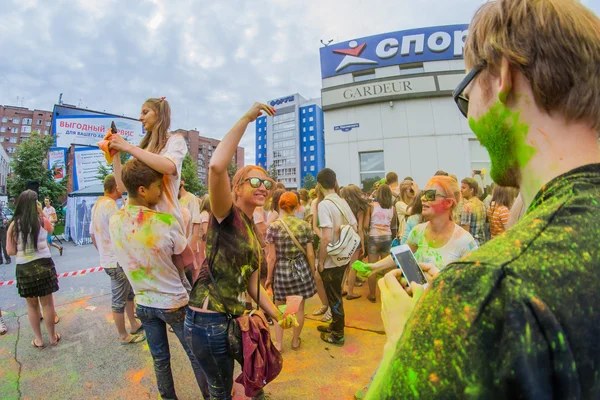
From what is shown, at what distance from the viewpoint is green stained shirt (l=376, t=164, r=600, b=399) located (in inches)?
18.9

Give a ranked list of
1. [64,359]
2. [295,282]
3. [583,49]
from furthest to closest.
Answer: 1. [295,282]
2. [64,359]
3. [583,49]

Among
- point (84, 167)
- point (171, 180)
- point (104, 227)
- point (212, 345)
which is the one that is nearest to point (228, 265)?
point (212, 345)

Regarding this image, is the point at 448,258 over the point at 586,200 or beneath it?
beneath

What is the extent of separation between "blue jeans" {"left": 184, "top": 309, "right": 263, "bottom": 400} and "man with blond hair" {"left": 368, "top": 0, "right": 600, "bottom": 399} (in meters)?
1.51

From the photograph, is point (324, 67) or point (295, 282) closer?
point (295, 282)

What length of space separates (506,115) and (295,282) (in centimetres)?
339

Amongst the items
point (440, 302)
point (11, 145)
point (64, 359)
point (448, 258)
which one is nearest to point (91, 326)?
point (64, 359)

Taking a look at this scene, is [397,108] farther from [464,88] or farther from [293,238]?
[464,88]

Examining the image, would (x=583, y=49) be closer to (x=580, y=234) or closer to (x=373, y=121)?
(x=580, y=234)

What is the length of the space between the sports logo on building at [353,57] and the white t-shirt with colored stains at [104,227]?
1708 cm

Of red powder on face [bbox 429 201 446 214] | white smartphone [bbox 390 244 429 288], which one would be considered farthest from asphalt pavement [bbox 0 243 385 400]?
white smartphone [bbox 390 244 429 288]

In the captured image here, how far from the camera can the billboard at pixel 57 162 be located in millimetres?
19594

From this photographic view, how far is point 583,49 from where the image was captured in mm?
684

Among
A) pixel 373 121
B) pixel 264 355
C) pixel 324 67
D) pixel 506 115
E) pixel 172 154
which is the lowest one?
pixel 264 355
